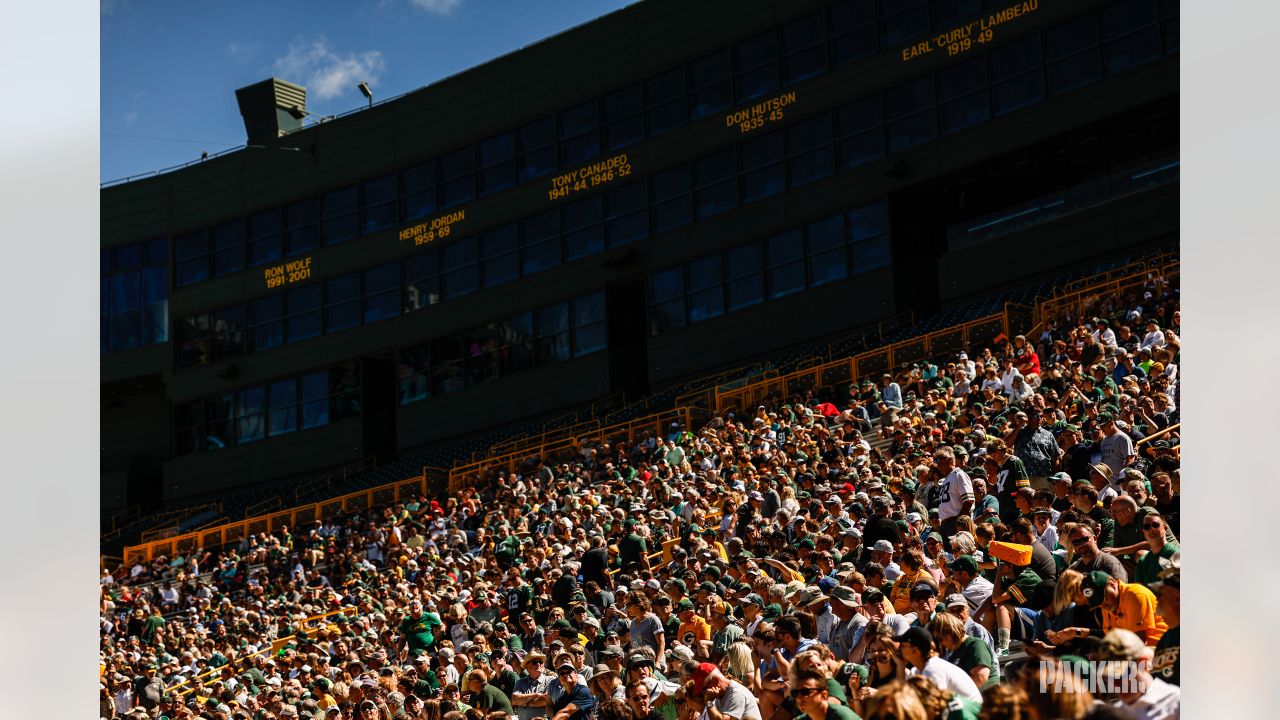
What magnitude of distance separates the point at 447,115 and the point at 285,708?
25693 millimetres

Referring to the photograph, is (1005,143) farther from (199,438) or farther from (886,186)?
(199,438)

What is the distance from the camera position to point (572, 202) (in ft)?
113

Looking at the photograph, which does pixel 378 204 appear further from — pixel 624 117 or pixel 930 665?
pixel 930 665

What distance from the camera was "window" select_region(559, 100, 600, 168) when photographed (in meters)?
34.1

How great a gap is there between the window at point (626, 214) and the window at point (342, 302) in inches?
321

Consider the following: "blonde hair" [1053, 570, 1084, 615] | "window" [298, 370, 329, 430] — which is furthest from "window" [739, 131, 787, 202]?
"blonde hair" [1053, 570, 1084, 615]

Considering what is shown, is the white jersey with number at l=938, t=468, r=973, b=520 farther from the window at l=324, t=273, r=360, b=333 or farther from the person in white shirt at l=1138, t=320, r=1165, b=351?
the window at l=324, t=273, r=360, b=333

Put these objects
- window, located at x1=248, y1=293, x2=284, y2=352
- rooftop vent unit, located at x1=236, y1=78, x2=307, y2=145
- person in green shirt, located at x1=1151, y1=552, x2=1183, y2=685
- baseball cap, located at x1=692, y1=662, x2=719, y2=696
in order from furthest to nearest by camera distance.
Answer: rooftop vent unit, located at x1=236, y1=78, x2=307, y2=145
window, located at x1=248, y1=293, x2=284, y2=352
baseball cap, located at x1=692, y1=662, x2=719, y2=696
person in green shirt, located at x1=1151, y1=552, x2=1183, y2=685

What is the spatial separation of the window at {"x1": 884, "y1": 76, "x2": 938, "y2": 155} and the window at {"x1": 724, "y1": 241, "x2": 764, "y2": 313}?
13.3 ft

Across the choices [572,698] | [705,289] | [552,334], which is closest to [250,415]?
[552,334]

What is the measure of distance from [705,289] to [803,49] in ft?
19.2

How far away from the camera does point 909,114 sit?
29.5 meters

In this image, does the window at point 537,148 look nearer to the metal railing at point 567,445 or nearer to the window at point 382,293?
the window at point 382,293

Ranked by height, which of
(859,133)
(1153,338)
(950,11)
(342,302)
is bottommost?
(1153,338)
